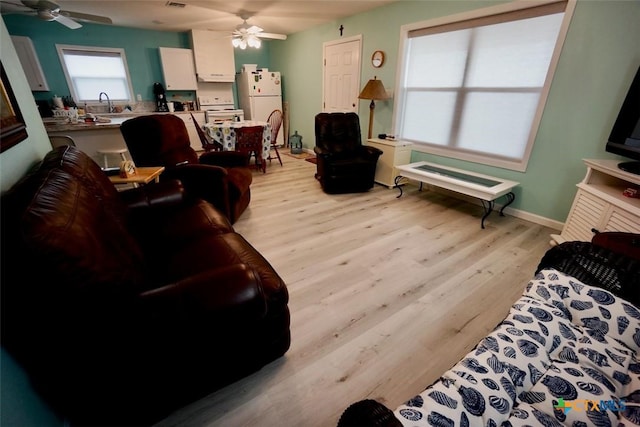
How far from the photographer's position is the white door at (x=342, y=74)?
4504 millimetres

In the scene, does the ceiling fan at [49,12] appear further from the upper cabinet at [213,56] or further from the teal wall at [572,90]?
the teal wall at [572,90]

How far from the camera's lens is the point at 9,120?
3.90ft

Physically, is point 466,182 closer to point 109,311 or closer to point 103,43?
point 109,311

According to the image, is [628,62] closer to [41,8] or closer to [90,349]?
[90,349]

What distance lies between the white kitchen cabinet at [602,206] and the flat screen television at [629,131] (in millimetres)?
93

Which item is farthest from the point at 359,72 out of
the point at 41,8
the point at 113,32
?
the point at 113,32

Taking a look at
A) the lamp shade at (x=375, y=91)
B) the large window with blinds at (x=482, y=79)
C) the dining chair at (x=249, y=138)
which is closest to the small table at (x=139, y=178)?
the dining chair at (x=249, y=138)

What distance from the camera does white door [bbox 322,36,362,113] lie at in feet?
14.8

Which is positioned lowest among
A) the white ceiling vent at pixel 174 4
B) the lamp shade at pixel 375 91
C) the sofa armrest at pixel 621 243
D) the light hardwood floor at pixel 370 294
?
the light hardwood floor at pixel 370 294

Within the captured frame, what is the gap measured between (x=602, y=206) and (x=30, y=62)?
769 cm

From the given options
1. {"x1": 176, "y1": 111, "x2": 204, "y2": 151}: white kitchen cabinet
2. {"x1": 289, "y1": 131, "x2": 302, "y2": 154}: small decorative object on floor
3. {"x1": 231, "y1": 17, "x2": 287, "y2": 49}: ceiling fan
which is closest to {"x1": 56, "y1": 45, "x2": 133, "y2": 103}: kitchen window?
{"x1": 176, "y1": 111, "x2": 204, "y2": 151}: white kitchen cabinet

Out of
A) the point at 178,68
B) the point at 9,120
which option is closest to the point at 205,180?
the point at 9,120

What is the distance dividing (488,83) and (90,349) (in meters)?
3.94

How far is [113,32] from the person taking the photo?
5059 mm
